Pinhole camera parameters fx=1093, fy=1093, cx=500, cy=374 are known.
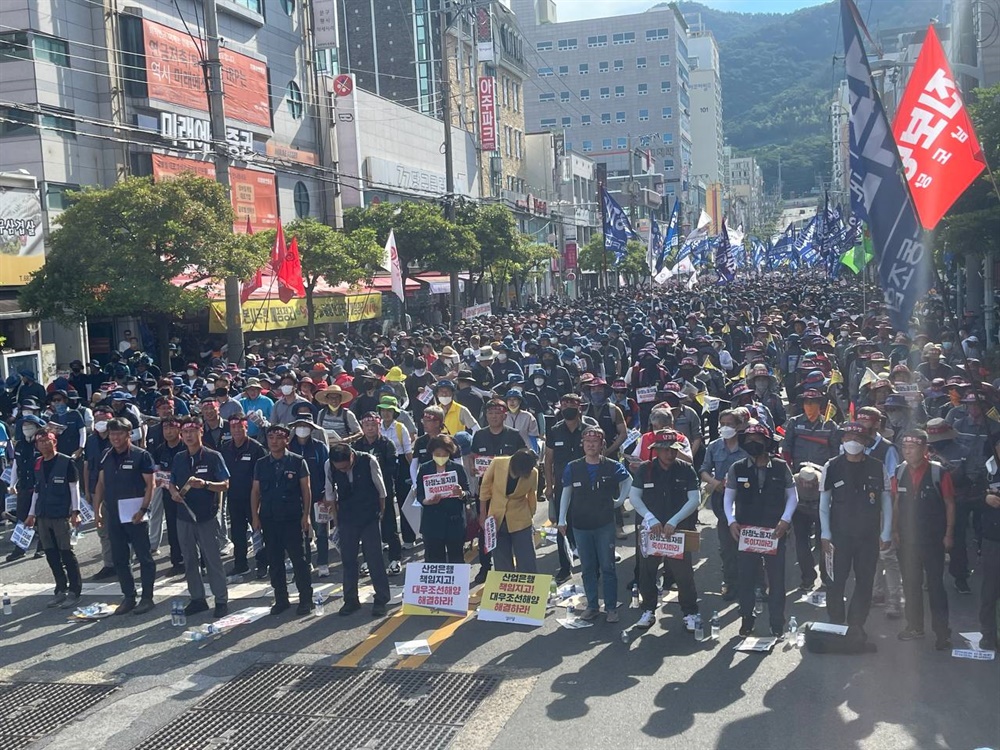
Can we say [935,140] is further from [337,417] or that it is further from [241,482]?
[241,482]

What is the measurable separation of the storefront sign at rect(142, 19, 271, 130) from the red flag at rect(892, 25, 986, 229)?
24.6 metres

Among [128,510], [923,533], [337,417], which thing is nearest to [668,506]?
[923,533]

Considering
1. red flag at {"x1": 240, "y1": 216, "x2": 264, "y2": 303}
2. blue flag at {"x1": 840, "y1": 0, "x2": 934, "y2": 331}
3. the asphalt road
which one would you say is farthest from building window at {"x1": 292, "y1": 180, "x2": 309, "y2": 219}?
blue flag at {"x1": 840, "y1": 0, "x2": 934, "y2": 331}

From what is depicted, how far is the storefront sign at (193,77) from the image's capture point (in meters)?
30.3

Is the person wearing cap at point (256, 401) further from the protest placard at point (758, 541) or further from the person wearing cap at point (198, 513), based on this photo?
the protest placard at point (758, 541)

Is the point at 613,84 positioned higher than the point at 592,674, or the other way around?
the point at 613,84

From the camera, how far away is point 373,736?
6965 mm

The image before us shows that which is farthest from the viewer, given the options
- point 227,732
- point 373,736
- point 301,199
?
point 301,199

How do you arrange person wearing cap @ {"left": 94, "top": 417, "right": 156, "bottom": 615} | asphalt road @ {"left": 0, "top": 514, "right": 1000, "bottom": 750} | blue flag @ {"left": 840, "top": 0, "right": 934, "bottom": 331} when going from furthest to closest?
person wearing cap @ {"left": 94, "top": 417, "right": 156, "bottom": 615}, blue flag @ {"left": 840, "top": 0, "right": 934, "bottom": 331}, asphalt road @ {"left": 0, "top": 514, "right": 1000, "bottom": 750}

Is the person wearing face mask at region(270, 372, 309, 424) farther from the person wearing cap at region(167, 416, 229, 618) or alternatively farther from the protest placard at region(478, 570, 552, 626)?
the protest placard at region(478, 570, 552, 626)

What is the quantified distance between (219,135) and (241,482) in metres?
13.0

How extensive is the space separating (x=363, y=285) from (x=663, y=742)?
97.5 ft

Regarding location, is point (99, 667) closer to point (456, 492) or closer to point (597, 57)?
point (456, 492)

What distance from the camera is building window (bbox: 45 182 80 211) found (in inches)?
1083
